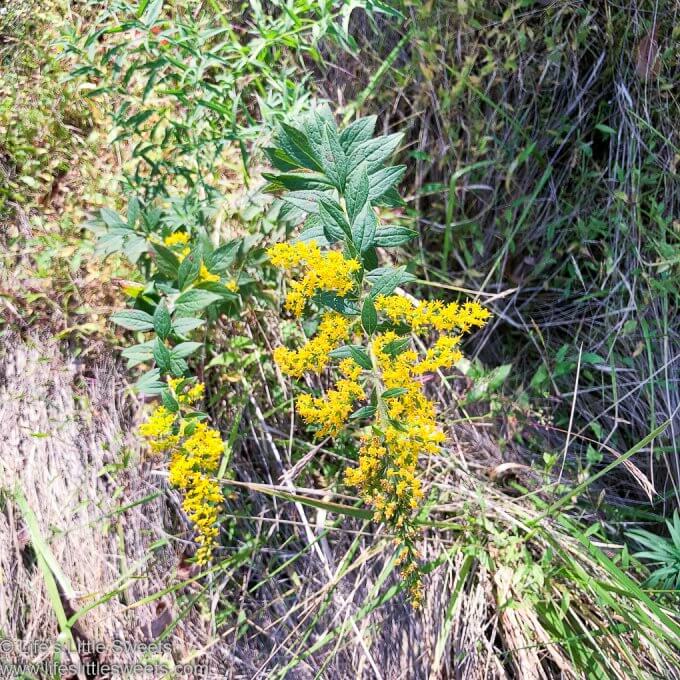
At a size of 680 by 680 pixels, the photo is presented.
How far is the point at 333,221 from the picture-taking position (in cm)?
139

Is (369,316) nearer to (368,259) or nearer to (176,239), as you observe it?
(368,259)

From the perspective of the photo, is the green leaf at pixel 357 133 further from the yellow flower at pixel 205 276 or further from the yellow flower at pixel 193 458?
the yellow flower at pixel 193 458

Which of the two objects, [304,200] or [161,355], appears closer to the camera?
[304,200]

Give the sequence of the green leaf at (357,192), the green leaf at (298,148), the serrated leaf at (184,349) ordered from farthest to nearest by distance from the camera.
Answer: the serrated leaf at (184,349), the green leaf at (298,148), the green leaf at (357,192)

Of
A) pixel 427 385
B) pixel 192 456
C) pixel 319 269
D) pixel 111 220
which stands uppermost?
pixel 111 220

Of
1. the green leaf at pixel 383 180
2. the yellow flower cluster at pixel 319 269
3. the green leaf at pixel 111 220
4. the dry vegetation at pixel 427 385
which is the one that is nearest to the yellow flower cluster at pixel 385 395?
the yellow flower cluster at pixel 319 269

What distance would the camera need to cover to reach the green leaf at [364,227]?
1.40m

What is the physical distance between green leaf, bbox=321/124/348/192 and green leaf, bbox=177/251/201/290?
0.54 m

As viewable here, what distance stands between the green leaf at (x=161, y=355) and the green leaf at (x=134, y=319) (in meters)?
0.16

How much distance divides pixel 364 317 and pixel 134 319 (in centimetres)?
85

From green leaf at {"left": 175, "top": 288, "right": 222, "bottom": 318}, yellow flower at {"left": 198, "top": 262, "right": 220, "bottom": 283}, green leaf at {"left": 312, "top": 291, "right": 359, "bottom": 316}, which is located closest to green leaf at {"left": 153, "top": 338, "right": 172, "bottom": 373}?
green leaf at {"left": 175, "top": 288, "right": 222, "bottom": 318}

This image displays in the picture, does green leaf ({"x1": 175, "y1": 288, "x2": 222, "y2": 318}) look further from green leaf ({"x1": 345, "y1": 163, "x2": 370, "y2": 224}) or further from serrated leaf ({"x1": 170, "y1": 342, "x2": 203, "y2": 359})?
green leaf ({"x1": 345, "y1": 163, "x2": 370, "y2": 224})

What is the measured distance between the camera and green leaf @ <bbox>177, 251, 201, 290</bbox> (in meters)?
1.78

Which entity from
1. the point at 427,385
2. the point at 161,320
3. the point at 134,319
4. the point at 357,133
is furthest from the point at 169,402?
the point at 427,385
